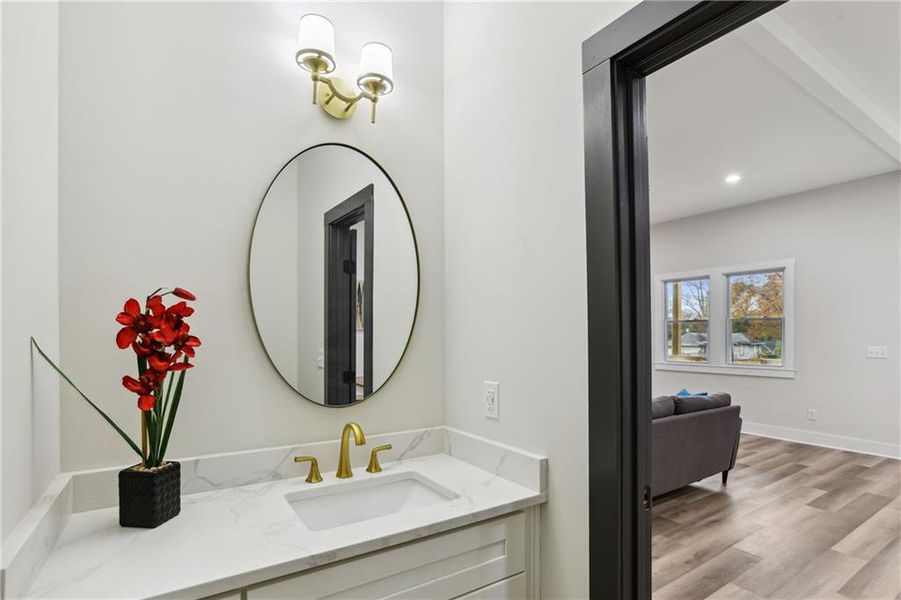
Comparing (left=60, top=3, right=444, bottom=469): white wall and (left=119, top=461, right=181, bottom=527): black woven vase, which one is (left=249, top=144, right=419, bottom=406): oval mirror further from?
(left=119, top=461, right=181, bottom=527): black woven vase

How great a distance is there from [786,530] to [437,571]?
266 centimetres

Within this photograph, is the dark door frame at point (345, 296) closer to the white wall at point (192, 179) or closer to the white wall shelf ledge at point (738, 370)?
the white wall at point (192, 179)

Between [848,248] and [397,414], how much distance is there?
14.9ft

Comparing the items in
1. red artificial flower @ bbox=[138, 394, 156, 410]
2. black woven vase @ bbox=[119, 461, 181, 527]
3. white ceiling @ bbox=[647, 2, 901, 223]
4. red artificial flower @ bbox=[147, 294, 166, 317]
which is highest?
white ceiling @ bbox=[647, 2, 901, 223]

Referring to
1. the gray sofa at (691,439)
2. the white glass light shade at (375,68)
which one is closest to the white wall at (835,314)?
the gray sofa at (691,439)

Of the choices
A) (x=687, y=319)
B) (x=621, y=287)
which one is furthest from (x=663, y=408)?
(x=621, y=287)

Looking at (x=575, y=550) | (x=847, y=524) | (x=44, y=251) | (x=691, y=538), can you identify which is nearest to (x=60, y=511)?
(x=44, y=251)

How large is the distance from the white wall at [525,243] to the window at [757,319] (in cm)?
390

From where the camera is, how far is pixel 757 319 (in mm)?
4734

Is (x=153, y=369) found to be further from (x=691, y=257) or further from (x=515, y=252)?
(x=691, y=257)

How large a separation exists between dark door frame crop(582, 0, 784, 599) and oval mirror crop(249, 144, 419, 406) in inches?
31.4

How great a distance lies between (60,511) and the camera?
112 cm

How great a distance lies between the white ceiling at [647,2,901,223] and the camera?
67.2 inches

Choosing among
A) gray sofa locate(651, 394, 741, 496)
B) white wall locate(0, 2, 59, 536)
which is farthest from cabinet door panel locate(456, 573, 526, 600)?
gray sofa locate(651, 394, 741, 496)
